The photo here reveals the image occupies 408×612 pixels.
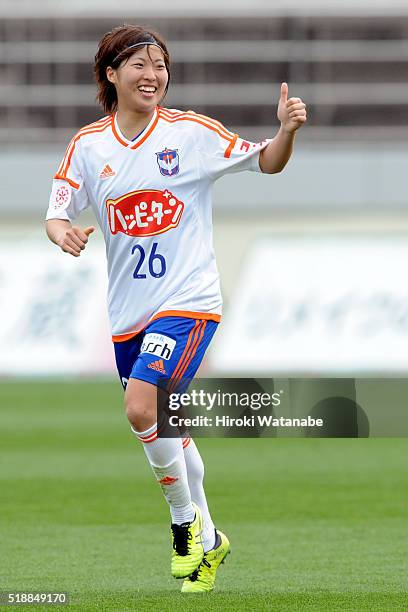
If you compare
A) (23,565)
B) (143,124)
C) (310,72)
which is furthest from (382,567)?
(310,72)

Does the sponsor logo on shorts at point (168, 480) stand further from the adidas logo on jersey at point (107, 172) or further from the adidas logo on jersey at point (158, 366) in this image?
the adidas logo on jersey at point (107, 172)

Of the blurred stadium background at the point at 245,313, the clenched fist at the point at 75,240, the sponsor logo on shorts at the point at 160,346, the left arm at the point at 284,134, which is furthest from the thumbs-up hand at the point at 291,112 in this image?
the blurred stadium background at the point at 245,313

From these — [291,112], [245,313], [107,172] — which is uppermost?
[291,112]

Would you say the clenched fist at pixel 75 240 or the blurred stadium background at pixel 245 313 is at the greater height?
the clenched fist at pixel 75 240

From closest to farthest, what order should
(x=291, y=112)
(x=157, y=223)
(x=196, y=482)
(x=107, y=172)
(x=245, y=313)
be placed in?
(x=291, y=112), (x=157, y=223), (x=107, y=172), (x=196, y=482), (x=245, y=313)

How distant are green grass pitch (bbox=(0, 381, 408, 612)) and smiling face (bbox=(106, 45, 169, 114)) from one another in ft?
6.80

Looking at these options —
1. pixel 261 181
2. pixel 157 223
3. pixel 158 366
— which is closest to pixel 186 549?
pixel 158 366

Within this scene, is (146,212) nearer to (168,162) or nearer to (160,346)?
(168,162)

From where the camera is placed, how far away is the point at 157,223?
5.74 meters

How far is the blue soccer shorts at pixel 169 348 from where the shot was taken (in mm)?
5617

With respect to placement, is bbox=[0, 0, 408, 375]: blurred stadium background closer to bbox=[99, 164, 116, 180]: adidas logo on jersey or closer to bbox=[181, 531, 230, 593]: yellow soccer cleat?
bbox=[181, 531, 230, 593]: yellow soccer cleat

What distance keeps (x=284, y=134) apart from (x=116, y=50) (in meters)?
0.92

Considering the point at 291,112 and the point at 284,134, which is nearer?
the point at 291,112

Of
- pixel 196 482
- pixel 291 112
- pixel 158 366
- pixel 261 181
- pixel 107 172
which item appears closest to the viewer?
pixel 291 112
